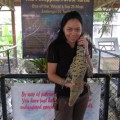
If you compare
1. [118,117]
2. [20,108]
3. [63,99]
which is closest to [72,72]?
[63,99]

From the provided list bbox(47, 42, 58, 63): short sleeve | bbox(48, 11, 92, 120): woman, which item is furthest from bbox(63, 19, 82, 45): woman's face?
bbox(47, 42, 58, 63): short sleeve

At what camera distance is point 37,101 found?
1.97 m

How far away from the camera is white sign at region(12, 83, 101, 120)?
192 cm

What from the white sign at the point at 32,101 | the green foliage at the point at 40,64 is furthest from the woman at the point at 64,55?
the green foliage at the point at 40,64

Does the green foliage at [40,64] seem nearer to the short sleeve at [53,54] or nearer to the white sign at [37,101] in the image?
the white sign at [37,101]

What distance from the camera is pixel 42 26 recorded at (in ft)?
6.47

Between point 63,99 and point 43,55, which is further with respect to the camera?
point 43,55

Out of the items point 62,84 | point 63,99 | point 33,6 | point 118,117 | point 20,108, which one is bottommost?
point 118,117

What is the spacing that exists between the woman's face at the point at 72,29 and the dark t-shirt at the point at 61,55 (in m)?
0.07

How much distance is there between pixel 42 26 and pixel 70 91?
705 millimetres

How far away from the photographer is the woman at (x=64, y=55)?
1508 mm

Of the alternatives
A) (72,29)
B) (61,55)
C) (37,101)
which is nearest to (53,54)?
(61,55)

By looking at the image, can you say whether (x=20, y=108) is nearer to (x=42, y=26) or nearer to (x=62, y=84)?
(x=62, y=84)

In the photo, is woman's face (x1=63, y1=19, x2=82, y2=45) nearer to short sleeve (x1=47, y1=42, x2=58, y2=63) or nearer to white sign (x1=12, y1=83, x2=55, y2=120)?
short sleeve (x1=47, y1=42, x2=58, y2=63)
